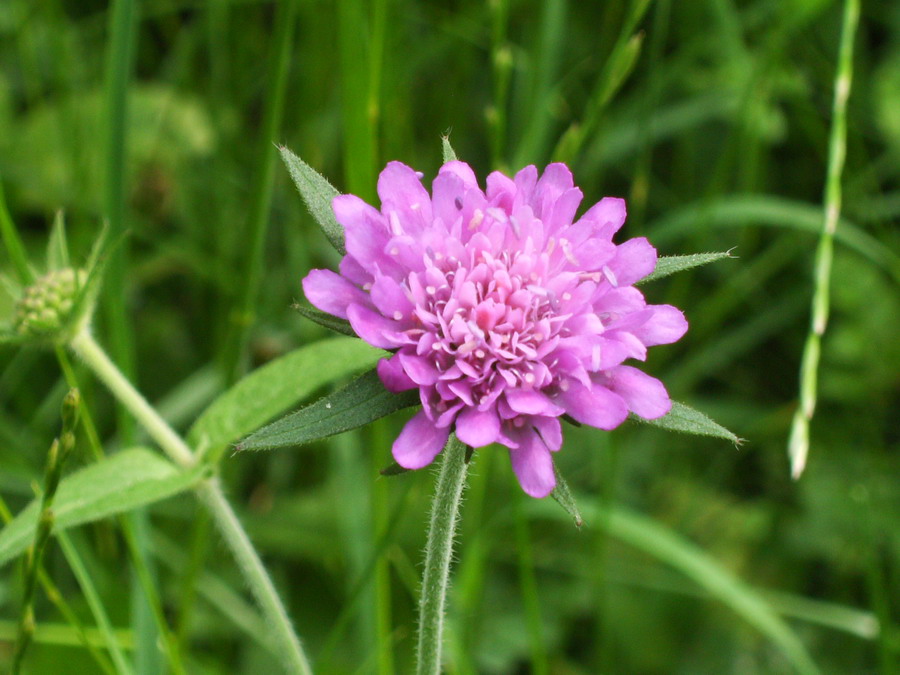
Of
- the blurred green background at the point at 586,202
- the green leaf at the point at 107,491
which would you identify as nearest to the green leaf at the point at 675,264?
the blurred green background at the point at 586,202

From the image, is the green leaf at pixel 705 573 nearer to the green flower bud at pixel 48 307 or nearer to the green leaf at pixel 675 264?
the green leaf at pixel 675 264

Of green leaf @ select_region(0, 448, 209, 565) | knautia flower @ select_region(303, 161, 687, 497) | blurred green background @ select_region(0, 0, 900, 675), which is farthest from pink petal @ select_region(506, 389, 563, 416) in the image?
blurred green background @ select_region(0, 0, 900, 675)

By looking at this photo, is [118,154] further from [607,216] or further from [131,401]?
[607,216]

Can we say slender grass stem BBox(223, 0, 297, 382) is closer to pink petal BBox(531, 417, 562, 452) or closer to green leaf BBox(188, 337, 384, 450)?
green leaf BBox(188, 337, 384, 450)

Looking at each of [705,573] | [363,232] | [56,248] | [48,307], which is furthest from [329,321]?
[705,573]

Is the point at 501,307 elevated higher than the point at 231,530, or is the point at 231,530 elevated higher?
the point at 501,307

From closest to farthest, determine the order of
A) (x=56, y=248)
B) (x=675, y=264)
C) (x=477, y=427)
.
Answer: (x=477, y=427) < (x=675, y=264) < (x=56, y=248)
